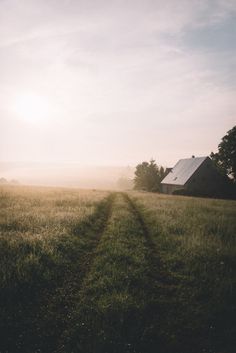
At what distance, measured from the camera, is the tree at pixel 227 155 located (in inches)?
1663

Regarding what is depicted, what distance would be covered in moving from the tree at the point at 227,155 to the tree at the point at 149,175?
26.0m

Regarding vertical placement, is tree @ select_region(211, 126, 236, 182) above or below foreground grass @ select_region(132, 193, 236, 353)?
above

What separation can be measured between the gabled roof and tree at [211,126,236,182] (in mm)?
8192

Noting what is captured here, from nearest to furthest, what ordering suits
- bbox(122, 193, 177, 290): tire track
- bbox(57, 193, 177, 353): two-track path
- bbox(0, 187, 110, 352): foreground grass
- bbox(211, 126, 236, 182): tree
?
bbox(57, 193, 177, 353): two-track path → bbox(0, 187, 110, 352): foreground grass → bbox(122, 193, 177, 290): tire track → bbox(211, 126, 236, 182): tree

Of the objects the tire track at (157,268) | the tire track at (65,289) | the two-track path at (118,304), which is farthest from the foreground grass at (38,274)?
the tire track at (157,268)

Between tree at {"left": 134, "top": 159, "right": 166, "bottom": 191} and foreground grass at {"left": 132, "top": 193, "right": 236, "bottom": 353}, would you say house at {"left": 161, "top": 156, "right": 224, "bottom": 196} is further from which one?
foreground grass at {"left": 132, "top": 193, "right": 236, "bottom": 353}

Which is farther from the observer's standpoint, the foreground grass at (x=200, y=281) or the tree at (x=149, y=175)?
the tree at (x=149, y=175)

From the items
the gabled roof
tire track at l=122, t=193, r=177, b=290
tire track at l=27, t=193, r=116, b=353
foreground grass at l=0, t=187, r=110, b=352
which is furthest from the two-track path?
the gabled roof

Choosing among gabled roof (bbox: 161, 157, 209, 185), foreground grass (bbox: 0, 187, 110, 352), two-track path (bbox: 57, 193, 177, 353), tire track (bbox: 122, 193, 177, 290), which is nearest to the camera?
two-track path (bbox: 57, 193, 177, 353)

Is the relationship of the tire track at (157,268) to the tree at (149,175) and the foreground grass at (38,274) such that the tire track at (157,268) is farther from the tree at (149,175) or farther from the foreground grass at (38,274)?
the tree at (149,175)

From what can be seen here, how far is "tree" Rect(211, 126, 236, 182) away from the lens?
42250mm

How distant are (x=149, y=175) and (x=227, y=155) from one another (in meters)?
30.1

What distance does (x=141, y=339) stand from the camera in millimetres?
5898

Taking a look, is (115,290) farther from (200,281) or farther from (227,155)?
(227,155)
